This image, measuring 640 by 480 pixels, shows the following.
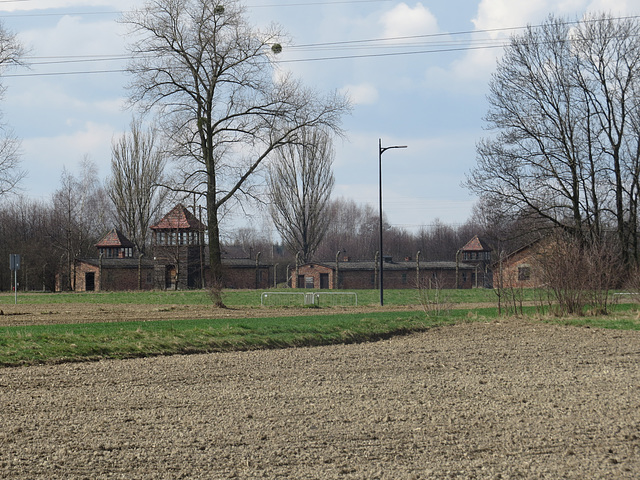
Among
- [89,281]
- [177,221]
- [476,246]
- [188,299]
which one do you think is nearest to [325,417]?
[188,299]

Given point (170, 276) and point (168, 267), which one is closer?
point (168, 267)

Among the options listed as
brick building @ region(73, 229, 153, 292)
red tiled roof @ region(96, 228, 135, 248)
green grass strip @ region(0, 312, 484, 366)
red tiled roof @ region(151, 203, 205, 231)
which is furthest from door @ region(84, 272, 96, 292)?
green grass strip @ region(0, 312, 484, 366)

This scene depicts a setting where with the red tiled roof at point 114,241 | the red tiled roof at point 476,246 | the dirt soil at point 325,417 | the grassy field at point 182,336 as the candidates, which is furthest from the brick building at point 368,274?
the dirt soil at point 325,417

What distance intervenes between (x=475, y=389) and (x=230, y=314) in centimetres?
1699

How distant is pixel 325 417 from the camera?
899 cm

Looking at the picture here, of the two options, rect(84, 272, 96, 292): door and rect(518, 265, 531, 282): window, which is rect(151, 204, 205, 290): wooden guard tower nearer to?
rect(84, 272, 96, 292): door

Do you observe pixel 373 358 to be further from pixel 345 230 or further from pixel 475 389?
pixel 345 230

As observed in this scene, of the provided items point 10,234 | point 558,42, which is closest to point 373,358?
point 558,42

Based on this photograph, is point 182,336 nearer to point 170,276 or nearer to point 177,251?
point 177,251

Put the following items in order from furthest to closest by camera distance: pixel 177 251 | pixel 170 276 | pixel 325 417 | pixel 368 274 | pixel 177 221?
pixel 368 274 < pixel 170 276 < pixel 177 221 < pixel 177 251 < pixel 325 417

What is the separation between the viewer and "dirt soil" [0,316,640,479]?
6918mm

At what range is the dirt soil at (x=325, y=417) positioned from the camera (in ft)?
22.7

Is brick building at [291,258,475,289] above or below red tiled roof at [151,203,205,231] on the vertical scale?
below

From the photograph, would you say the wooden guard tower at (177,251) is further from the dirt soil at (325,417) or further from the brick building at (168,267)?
the dirt soil at (325,417)
